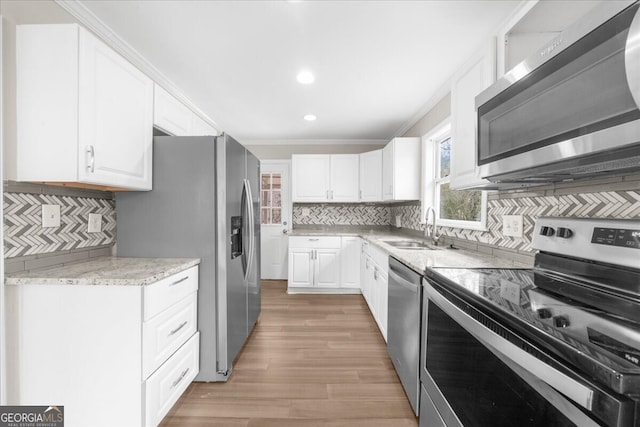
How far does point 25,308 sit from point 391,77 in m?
2.88

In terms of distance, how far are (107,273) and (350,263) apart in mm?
2888

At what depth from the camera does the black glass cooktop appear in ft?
1.74

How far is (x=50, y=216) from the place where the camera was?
1487 mm

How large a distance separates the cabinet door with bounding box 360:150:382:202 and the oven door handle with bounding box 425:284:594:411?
296cm

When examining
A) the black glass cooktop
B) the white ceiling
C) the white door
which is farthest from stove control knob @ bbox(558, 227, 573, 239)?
the white door

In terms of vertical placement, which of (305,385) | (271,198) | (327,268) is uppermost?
(271,198)

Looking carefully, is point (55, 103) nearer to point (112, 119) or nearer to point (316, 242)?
point (112, 119)

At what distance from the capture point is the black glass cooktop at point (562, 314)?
53 centimetres

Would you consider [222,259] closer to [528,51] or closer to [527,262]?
[527,262]

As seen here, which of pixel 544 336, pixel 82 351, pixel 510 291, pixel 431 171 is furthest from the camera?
pixel 431 171

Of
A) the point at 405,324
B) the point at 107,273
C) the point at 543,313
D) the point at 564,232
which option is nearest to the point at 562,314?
the point at 543,313

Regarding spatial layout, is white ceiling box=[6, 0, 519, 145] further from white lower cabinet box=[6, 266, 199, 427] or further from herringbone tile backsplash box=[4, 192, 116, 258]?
white lower cabinet box=[6, 266, 199, 427]

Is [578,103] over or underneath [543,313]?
over

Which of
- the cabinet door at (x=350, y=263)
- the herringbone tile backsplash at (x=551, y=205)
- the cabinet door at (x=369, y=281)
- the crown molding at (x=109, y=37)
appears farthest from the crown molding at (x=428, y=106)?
the crown molding at (x=109, y=37)
